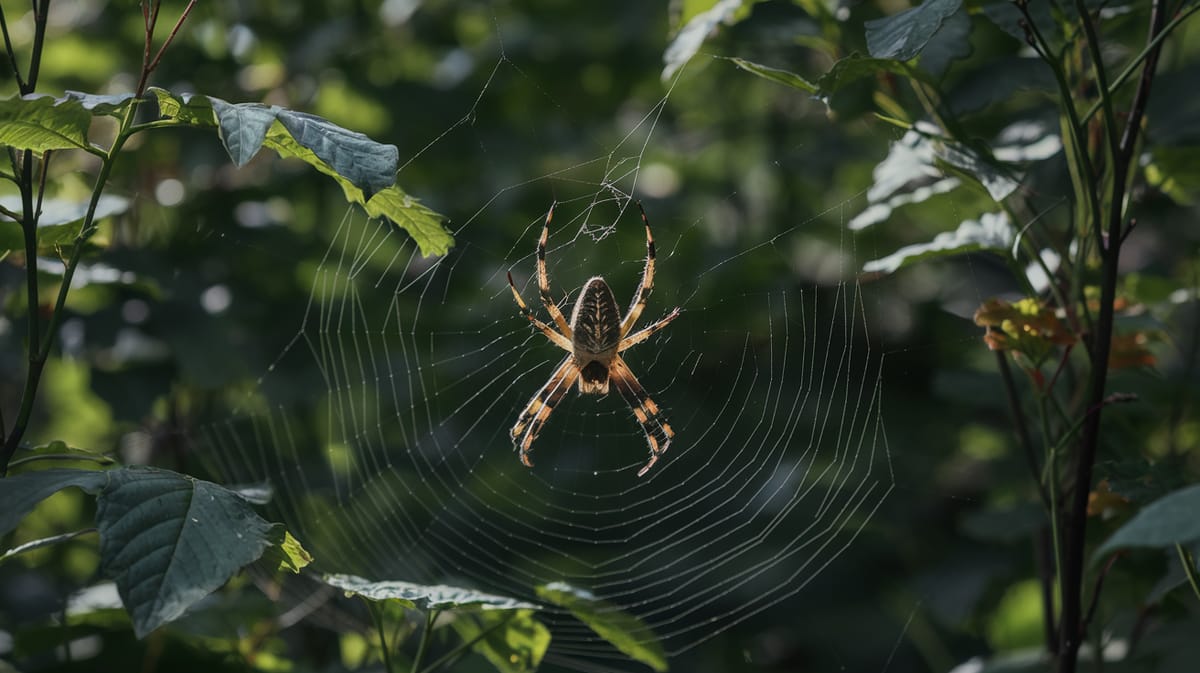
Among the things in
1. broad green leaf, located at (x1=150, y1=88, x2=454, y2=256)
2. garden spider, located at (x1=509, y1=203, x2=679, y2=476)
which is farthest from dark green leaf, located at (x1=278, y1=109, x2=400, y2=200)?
garden spider, located at (x1=509, y1=203, x2=679, y2=476)

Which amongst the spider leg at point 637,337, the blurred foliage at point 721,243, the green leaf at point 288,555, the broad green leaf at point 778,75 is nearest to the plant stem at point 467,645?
the blurred foliage at point 721,243

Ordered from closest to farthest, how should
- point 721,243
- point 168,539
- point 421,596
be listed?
1. point 168,539
2. point 421,596
3. point 721,243

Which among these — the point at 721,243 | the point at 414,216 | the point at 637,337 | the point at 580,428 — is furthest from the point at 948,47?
the point at 580,428

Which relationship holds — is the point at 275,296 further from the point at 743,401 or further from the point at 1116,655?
the point at 1116,655

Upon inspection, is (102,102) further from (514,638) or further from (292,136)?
(514,638)

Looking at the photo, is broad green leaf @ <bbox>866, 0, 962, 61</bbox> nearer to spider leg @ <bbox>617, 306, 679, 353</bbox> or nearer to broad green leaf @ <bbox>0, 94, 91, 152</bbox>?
broad green leaf @ <bbox>0, 94, 91, 152</bbox>
